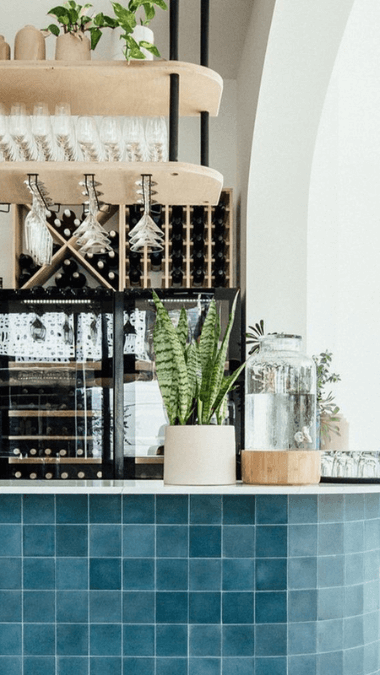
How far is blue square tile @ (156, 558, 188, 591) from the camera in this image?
2.87 metres

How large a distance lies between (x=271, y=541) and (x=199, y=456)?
389 millimetres

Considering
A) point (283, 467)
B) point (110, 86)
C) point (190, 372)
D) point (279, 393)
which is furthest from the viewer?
point (110, 86)

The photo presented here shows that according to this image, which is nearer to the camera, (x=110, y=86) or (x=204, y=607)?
(x=204, y=607)

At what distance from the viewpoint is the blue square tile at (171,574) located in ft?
9.43

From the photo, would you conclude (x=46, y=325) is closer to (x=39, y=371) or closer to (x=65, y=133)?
(x=39, y=371)

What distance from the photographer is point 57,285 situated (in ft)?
17.0

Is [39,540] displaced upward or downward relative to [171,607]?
upward

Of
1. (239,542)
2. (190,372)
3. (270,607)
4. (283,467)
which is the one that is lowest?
(270,607)

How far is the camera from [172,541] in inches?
114

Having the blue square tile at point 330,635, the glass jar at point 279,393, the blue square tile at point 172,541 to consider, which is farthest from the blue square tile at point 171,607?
the glass jar at point 279,393

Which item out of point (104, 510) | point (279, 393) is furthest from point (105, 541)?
point (279, 393)

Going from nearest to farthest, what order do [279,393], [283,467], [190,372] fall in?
[283,467], [190,372], [279,393]

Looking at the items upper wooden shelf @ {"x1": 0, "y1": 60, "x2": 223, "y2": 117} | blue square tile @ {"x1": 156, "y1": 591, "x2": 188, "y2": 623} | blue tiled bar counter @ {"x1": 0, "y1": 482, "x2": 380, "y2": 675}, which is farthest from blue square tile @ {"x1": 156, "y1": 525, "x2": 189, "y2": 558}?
upper wooden shelf @ {"x1": 0, "y1": 60, "x2": 223, "y2": 117}

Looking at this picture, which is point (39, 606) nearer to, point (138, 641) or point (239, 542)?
point (138, 641)
